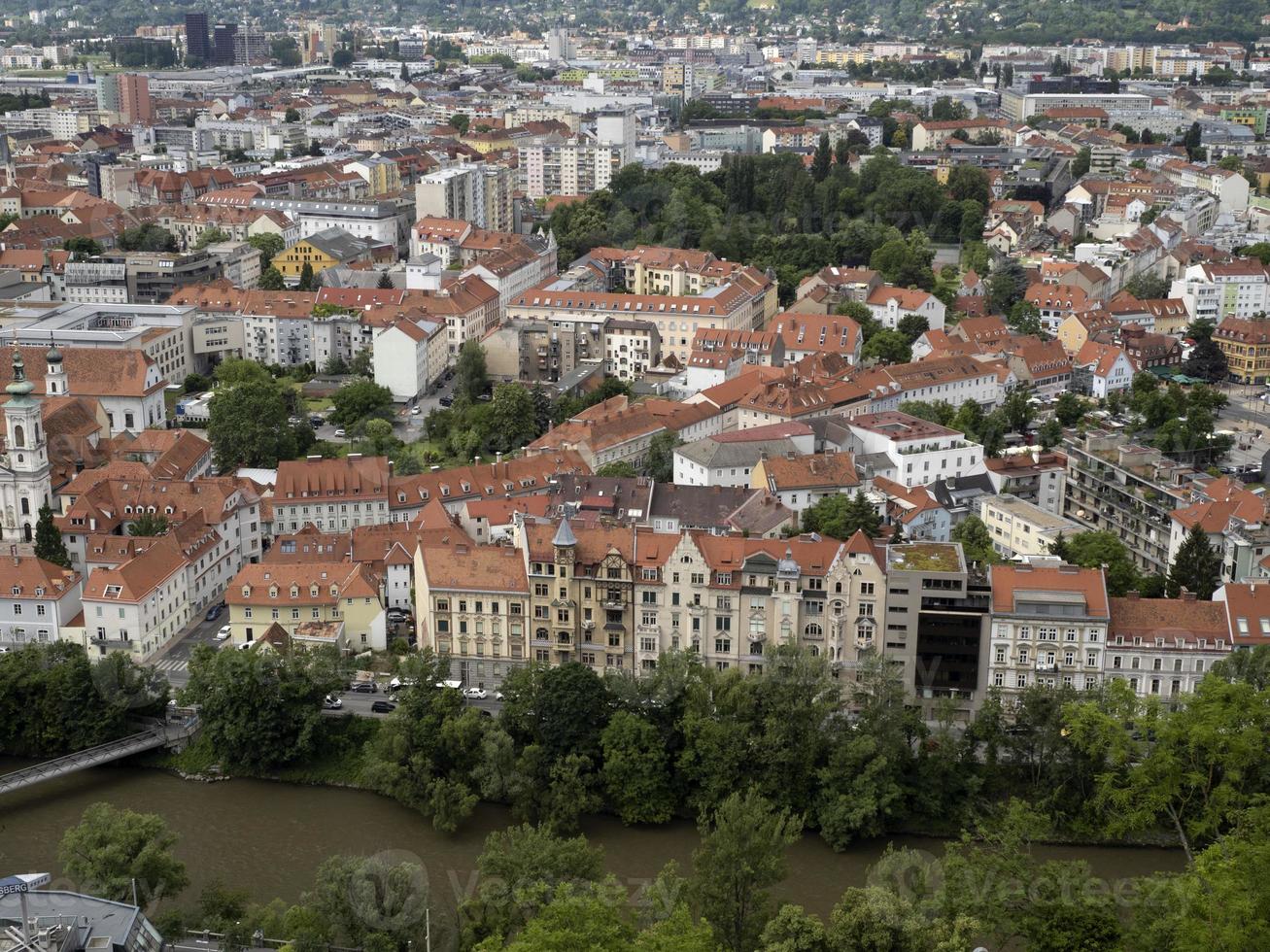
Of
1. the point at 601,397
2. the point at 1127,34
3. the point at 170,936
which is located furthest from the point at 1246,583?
the point at 1127,34

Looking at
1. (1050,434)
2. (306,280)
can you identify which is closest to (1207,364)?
(1050,434)

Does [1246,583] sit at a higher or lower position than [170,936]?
higher

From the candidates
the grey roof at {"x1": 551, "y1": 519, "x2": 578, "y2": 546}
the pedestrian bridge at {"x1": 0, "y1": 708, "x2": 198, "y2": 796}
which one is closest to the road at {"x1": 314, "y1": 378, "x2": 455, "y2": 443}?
the grey roof at {"x1": 551, "y1": 519, "x2": 578, "y2": 546}

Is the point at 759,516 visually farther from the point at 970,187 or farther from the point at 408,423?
the point at 970,187

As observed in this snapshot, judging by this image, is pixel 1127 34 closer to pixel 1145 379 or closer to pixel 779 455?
pixel 1145 379

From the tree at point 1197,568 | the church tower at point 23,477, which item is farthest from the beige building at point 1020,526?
the church tower at point 23,477

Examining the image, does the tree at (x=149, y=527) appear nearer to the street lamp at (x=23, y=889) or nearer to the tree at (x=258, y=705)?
the tree at (x=258, y=705)
